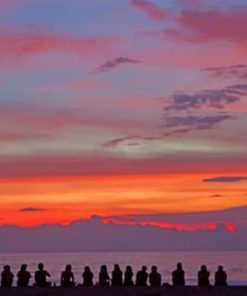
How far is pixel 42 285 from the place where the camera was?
3866 centimetres

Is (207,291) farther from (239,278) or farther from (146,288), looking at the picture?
(239,278)

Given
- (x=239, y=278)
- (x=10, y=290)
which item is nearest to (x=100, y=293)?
(x=10, y=290)

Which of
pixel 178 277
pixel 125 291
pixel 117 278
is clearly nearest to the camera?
pixel 125 291

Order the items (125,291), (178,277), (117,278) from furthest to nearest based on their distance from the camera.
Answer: (117,278) → (178,277) → (125,291)

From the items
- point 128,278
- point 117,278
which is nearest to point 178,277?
point 128,278

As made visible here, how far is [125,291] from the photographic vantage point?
36.7 metres

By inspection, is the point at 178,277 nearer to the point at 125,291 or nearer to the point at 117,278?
the point at 117,278

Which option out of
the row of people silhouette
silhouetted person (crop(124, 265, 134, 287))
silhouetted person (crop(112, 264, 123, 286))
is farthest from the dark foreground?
silhouetted person (crop(112, 264, 123, 286))

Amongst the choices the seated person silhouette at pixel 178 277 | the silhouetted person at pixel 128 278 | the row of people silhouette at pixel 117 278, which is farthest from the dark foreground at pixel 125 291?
the seated person silhouette at pixel 178 277

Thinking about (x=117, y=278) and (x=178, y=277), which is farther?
(x=117, y=278)

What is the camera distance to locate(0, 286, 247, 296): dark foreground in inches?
1422

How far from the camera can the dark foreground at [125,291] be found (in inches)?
1422

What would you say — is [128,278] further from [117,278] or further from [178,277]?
[178,277]

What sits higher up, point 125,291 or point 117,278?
point 117,278
